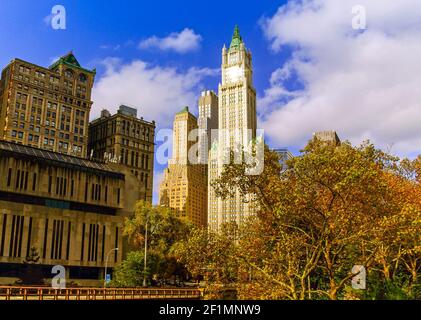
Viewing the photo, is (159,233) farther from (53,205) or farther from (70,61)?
(70,61)

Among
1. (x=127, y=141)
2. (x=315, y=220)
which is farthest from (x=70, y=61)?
(x=315, y=220)

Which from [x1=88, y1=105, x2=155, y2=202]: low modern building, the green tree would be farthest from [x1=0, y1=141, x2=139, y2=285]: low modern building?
[x1=88, y1=105, x2=155, y2=202]: low modern building

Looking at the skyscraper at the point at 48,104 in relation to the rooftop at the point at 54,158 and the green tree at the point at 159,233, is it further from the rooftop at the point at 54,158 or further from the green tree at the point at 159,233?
the green tree at the point at 159,233

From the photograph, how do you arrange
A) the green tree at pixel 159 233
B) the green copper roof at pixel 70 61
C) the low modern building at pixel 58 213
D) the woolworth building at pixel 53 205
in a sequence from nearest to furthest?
the low modern building at pixel 58 213 < the woolworth building at pixel 53 205 < the green tree at pixel 159 233 < the green copper roof at pixel 70 61

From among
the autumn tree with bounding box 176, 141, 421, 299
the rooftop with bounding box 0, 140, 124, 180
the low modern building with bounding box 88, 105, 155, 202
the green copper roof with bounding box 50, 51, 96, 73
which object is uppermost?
the green copper roof with bounding box 50, 51, 96, 73

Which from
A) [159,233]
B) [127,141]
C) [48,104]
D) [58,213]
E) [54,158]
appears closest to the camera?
[159,233]

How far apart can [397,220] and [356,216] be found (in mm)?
2334

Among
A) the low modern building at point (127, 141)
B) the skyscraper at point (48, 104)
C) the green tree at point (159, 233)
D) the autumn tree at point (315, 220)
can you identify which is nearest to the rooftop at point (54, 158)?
the green tree at point (159, 233)

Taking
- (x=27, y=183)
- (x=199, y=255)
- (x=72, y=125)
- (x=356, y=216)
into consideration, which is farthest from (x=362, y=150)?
(x=72, y=125)

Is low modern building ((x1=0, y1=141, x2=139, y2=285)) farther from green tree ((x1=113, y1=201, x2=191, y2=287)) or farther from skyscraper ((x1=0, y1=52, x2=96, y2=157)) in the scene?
skyscraper ((x1=0, y1=52, x2=96, y2=157))

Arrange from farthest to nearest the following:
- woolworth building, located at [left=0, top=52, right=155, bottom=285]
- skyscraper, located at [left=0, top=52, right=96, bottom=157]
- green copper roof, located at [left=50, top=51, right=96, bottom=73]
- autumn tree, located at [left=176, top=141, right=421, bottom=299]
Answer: green copper roof, located at [left=50, top=51, right=96, bottom=73], skyscraper, located at [left=0, top=52, right=96, bottom=157], woolworth building, located at [left=0, top=52, right=155, bottom=285], autumn tree, located at [left=176, top=141, right=421, bottom=299]

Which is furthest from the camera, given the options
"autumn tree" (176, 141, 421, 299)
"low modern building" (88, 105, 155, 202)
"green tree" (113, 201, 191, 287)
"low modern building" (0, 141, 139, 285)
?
"low modern building" (88, 105, 155, 202)

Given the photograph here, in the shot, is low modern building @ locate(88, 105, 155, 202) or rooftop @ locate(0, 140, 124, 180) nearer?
rooftop @ locate(0, 140, 124, 180)
